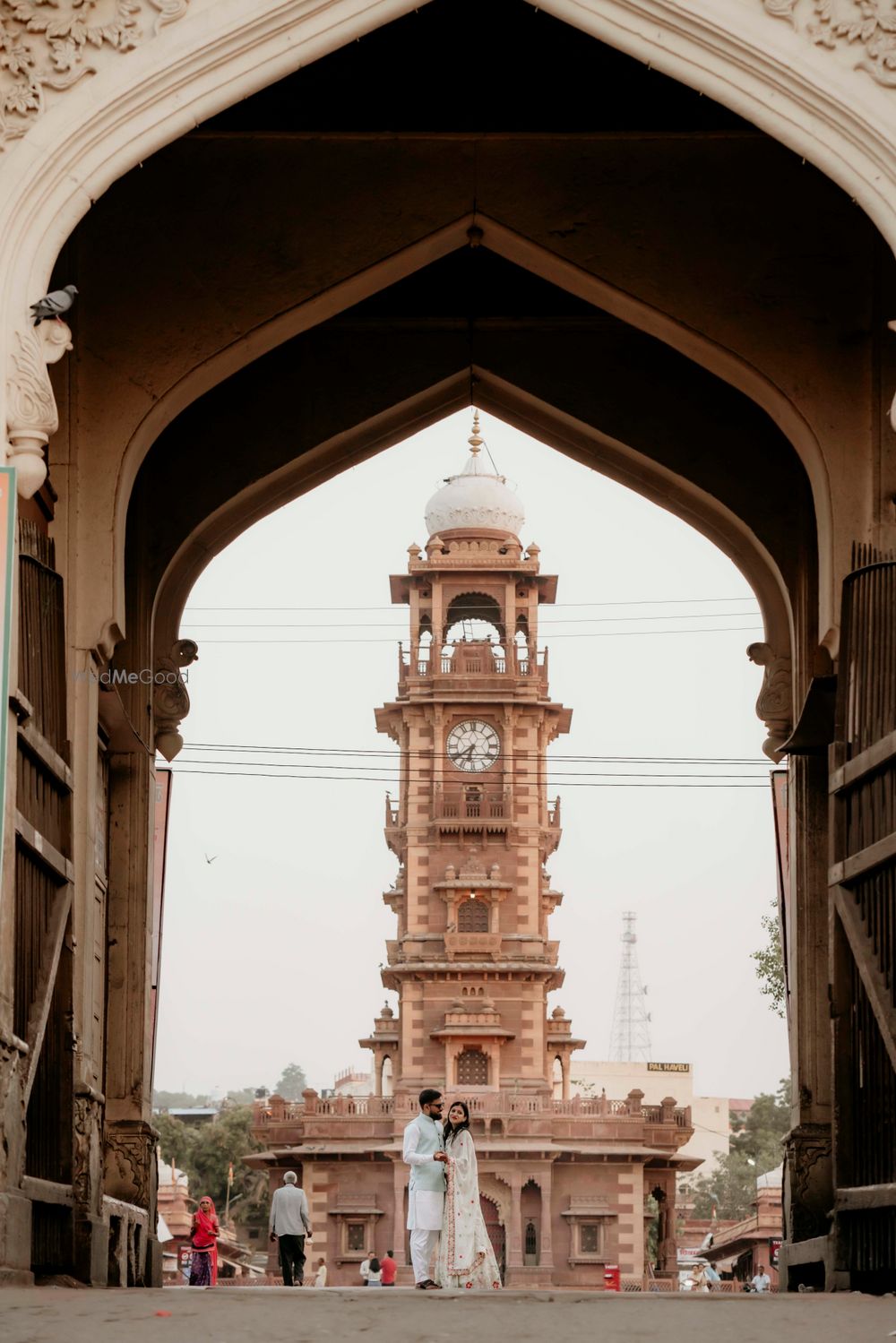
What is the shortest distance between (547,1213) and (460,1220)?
4651cm

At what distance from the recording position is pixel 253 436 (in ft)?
43.7

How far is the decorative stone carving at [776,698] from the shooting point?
43.9 ft

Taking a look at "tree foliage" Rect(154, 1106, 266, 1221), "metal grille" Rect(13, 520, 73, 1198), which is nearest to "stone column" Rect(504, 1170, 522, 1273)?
"tree foliage" Rect(154, 1106, 266, 1221)

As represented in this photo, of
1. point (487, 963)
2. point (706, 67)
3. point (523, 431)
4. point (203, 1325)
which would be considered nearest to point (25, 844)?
point (203, 1325)

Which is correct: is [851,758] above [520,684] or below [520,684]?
below

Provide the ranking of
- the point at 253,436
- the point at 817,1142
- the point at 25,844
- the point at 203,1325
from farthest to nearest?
1. the point at 253,436
2. the point at 817,1142
3. the point at 25,844
4. the point at 203,1325

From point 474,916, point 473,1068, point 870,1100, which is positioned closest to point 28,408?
point 870,1100

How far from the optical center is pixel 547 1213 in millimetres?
55625

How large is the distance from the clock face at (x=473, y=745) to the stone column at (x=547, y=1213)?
11.7 m

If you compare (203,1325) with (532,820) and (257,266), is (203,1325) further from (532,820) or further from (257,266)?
(532,820)

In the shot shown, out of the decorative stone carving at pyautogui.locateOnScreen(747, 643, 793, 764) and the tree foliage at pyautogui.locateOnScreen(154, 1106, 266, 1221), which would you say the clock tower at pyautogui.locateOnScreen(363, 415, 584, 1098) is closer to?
the tree foliage at pyautogui.locateOnScreen(154, 1106, 266, 1221)

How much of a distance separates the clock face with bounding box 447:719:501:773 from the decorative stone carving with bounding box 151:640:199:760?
4698 centimetres

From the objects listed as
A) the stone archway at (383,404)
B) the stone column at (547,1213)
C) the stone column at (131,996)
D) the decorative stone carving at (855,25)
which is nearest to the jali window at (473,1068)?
the stone column at (547,1213)

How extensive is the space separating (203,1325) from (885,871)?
12.1 feet
